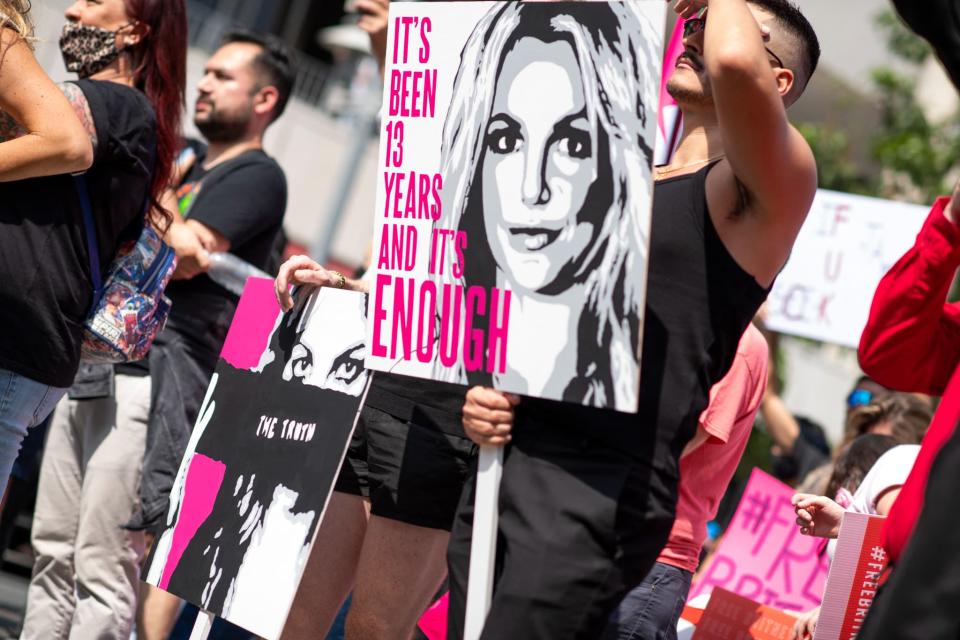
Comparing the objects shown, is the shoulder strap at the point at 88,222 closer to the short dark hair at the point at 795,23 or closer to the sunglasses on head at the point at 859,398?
the short dark hair at the point at 795,23

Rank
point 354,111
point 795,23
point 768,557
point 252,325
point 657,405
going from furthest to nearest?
point 354,111
point 768,557
point 252,325
point 795,23
point 657,405

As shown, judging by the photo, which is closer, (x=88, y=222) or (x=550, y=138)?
(x=550, y=138)

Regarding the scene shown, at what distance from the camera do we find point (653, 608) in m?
2.87

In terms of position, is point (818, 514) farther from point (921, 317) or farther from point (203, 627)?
point (203, 627)

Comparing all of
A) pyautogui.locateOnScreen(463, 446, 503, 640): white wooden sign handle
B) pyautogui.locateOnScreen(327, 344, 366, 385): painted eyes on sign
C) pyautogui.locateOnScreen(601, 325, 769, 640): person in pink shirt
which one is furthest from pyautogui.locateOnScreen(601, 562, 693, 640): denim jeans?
pyautogui.locateOnScreen(327, 344, 366, 385): painted eyes on sign

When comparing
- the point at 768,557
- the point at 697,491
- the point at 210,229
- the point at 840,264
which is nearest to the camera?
the point at 697,491

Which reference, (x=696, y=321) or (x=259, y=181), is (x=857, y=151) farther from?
(x=696, y=321)

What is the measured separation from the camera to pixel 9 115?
118 inches

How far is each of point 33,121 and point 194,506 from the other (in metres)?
1.01

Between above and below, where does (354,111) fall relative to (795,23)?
below

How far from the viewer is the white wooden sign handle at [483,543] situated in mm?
2242

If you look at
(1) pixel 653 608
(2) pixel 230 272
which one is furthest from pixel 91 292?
(1) pixel 653 608

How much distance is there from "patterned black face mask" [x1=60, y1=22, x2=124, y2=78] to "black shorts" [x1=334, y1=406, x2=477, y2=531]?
4.51 feet

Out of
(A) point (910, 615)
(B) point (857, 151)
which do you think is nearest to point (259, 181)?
(A) point (910, 615)
